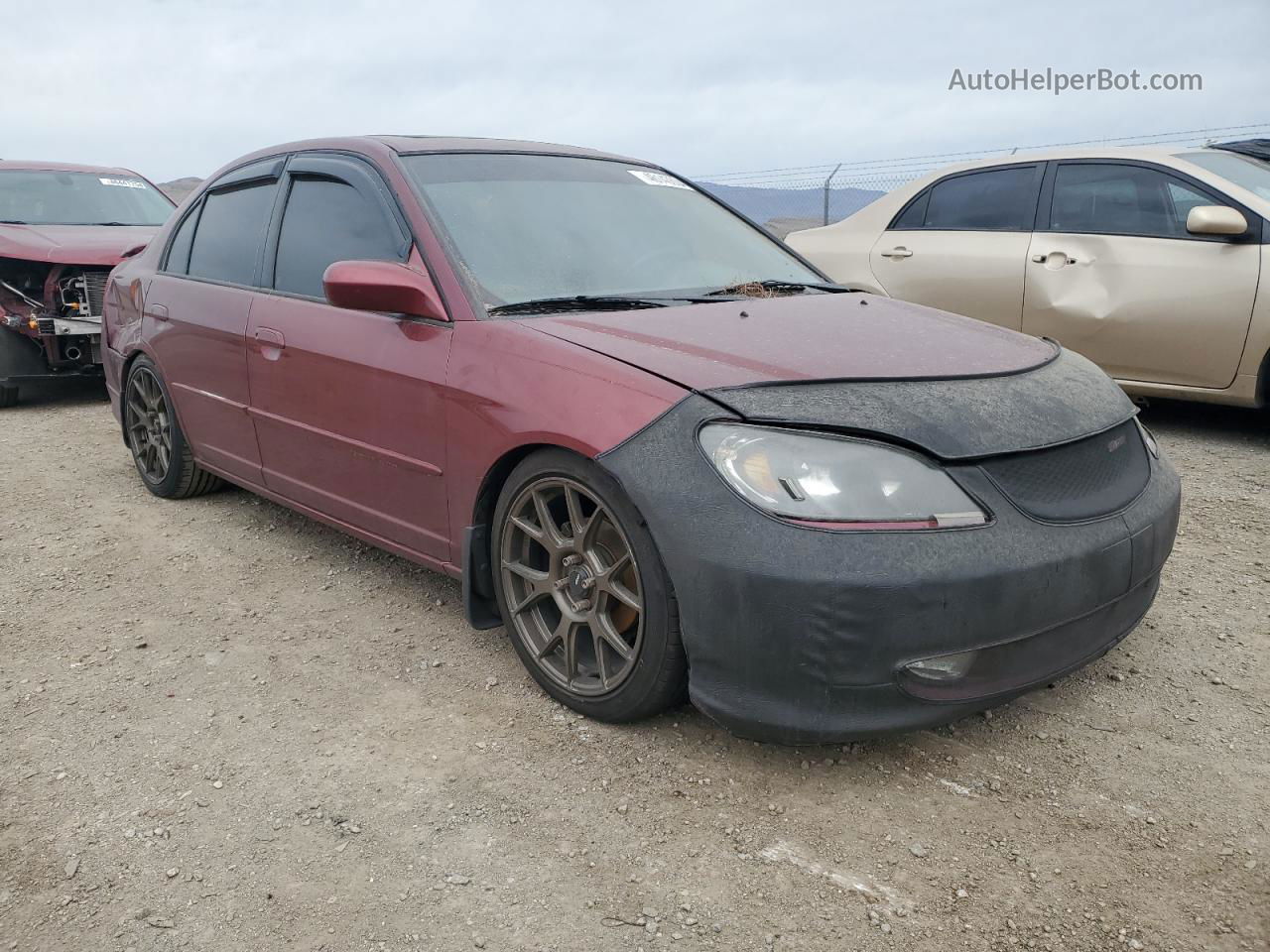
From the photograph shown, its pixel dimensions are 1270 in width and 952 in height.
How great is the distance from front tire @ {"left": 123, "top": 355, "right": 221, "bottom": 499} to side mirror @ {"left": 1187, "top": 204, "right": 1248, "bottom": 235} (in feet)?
15.9

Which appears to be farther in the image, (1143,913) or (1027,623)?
(1027,623)

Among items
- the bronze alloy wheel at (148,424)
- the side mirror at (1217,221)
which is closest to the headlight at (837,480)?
the bronze alloy wheel at (148,424)

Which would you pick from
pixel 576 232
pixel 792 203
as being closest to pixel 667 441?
pixel 576 232

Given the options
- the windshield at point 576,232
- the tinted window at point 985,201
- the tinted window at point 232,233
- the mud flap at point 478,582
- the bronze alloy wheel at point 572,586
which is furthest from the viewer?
the tinted window at point 985,201

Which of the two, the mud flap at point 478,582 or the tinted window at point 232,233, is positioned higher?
the tinted window at point 232,233

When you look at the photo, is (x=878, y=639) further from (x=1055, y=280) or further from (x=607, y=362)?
(x=1055, y=280)

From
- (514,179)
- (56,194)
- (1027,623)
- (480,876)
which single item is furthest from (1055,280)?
(56,194)

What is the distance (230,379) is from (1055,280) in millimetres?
4261

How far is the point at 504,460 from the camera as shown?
9.21 feet

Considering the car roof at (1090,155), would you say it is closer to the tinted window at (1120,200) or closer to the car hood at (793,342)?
the tinted window at (1120,200)

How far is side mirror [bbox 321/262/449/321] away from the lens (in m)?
2.95

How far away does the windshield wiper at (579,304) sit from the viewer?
2955 millimetres

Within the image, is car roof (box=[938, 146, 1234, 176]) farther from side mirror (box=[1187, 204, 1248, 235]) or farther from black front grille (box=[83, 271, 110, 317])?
black front grille (box=[83, 271, 110, 317])

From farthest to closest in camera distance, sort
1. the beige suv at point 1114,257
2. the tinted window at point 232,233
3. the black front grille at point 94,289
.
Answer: the black front grille at point 94,289
the beige suv at point 1114,257
the tinted window at point 232,233
